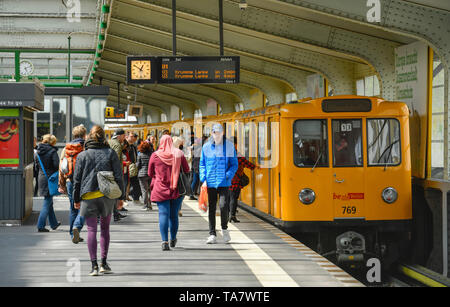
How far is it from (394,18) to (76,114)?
9835mm

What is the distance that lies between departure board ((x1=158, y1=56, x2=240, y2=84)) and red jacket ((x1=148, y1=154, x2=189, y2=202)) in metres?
6.56

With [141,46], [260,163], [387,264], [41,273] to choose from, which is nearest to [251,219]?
[260,163]

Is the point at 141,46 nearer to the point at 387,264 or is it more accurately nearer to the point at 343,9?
the point at 343,9

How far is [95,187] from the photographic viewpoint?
7711mm

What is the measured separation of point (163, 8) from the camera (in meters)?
17.2

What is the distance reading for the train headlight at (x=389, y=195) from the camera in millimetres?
11094

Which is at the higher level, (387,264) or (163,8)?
(163,8)

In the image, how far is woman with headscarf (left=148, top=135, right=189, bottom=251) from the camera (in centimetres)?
930

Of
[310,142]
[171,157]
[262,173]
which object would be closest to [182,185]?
[171,157]

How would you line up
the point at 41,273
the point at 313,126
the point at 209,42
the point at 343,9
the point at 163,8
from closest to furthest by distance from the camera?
the point at 41,273, the point at 313,126, the point at 343,9, the point at 163,8, the point at 209,42

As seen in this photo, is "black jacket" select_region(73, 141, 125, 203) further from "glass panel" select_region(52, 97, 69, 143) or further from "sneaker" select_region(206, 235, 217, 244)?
"glass panel" select_region(52, 97, 69, 143)

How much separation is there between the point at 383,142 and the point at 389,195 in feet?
2.73

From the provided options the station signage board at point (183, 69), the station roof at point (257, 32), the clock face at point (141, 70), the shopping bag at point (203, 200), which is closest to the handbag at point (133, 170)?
the station signage board at point (183, 69)

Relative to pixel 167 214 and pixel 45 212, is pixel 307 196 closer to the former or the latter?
pixel 167 214
